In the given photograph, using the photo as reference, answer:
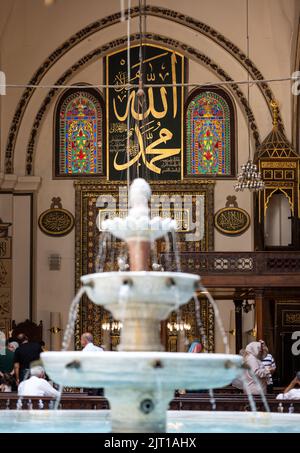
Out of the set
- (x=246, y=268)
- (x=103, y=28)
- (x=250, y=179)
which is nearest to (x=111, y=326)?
(x=250, y=179)

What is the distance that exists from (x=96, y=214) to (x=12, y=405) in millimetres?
12498

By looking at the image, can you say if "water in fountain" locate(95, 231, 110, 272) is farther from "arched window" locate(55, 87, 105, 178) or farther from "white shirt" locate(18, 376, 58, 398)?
"white shirt" locate(18, 376, 58, 398)

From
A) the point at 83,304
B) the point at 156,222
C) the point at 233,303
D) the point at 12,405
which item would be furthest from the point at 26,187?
the point at 156,222

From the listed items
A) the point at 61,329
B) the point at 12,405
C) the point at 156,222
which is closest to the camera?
the point at 156,222

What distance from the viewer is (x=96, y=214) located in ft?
76.9

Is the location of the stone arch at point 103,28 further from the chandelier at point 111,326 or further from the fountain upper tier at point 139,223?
the fountain upper tier at point 139,223

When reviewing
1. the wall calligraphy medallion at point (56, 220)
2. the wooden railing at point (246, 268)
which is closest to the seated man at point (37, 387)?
the wooden railing at point (246, 268)

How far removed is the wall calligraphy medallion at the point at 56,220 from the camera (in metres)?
23.3

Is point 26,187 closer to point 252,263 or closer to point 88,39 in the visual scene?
point 88,39

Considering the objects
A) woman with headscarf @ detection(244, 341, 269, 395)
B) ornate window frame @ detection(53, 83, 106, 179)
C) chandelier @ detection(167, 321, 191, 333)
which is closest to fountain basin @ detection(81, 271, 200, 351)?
woman with headscarf @ detection(244, 341, 269, 395)

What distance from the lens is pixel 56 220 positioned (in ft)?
76.6

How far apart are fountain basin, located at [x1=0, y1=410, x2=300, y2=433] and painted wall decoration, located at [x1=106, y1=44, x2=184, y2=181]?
44.7 feet

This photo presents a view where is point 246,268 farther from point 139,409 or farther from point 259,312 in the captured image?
point 139,409

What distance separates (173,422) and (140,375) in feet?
6.73
